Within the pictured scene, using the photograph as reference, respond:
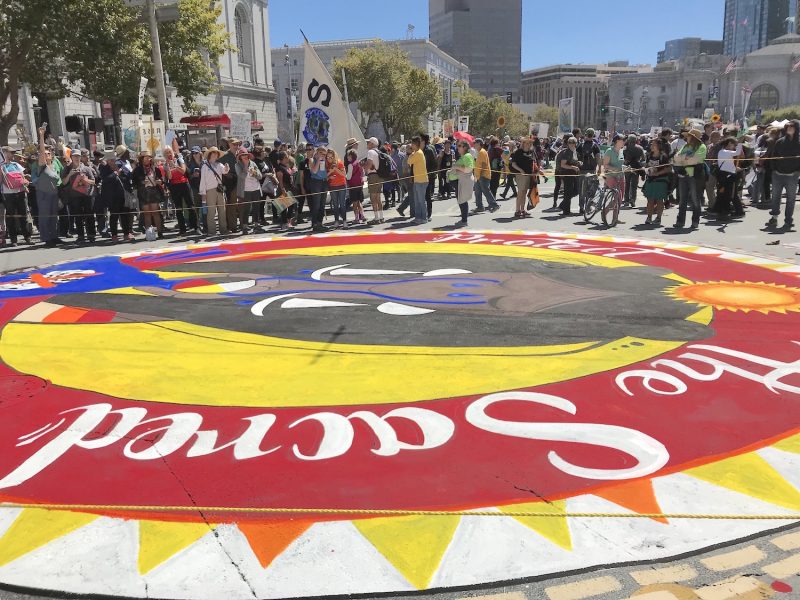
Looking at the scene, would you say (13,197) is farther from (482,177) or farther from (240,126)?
(240,126)

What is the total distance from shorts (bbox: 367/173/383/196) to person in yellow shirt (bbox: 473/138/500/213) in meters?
2.48

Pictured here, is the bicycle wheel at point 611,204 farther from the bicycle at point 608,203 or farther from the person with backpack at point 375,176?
the person with backpack at point 375,176

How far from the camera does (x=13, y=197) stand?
44.1ft

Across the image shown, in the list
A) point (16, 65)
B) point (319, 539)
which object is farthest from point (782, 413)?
point (16, 65)

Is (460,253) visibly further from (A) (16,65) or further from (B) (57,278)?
(A) (16,65)

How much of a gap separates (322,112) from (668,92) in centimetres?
17334

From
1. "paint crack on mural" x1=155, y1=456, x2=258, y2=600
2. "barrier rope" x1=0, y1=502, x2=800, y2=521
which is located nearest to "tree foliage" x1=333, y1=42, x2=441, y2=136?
"paint crack on mural" x1=155, y1=456, x2=258, y2=600

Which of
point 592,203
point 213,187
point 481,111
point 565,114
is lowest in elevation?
point 592,203

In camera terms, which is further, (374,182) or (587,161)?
(587,161)

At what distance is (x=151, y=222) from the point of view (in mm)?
14188

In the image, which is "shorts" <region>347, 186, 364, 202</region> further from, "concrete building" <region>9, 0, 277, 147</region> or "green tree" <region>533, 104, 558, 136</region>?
"green tree" <region>533, 104, 558, 136</region>

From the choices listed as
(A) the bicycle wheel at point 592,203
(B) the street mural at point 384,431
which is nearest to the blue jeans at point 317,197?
(A) the bicycle wheel at point 592,203

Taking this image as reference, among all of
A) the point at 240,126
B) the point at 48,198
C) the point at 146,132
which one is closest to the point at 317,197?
the point at 48,198

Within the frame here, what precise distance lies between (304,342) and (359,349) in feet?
1.97
